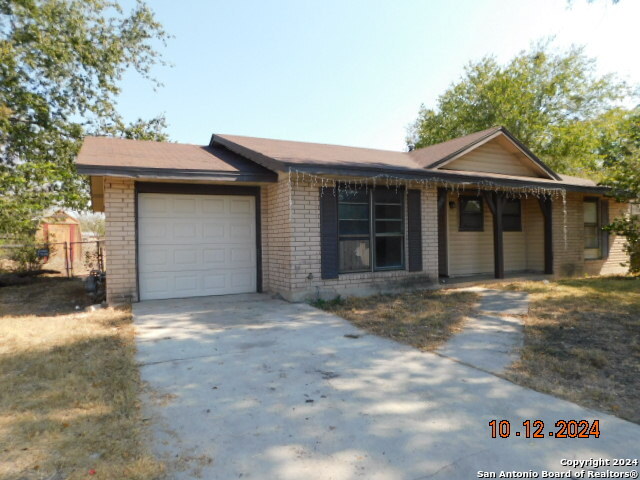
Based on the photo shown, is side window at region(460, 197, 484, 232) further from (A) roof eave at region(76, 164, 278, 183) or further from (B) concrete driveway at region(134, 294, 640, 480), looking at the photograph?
(B) concrete driveway at region(134, 294, 640, 480)

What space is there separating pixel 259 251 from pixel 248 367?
15.1 ft

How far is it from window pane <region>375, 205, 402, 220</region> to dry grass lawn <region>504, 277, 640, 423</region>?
317 cm

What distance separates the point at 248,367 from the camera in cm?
394

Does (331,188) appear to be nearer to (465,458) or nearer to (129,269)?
(129,269)

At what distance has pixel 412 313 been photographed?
642 centimetres

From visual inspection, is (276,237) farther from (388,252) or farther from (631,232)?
(631,232)

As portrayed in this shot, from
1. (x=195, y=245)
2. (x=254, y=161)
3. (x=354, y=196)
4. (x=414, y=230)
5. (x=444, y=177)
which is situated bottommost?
(x=195, y=245)

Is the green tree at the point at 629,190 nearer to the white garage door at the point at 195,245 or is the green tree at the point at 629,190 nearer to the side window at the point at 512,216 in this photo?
the side window at the point at 512,216

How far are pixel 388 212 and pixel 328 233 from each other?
63.2 inches

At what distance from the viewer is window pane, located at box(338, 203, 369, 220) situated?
310 inches

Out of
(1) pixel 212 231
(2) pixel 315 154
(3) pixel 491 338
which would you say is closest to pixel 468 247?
(2) pixel 315 154

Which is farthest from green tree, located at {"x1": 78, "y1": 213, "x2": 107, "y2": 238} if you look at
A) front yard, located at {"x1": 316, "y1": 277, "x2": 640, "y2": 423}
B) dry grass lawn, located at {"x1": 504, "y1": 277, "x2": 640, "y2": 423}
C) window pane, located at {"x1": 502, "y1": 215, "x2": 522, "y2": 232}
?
dry grass lawn, located at {"x1": 504, "y1": 277, "x2": 640, "y2": 423}

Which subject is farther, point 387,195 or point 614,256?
point 614,256

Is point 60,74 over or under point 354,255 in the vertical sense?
over
